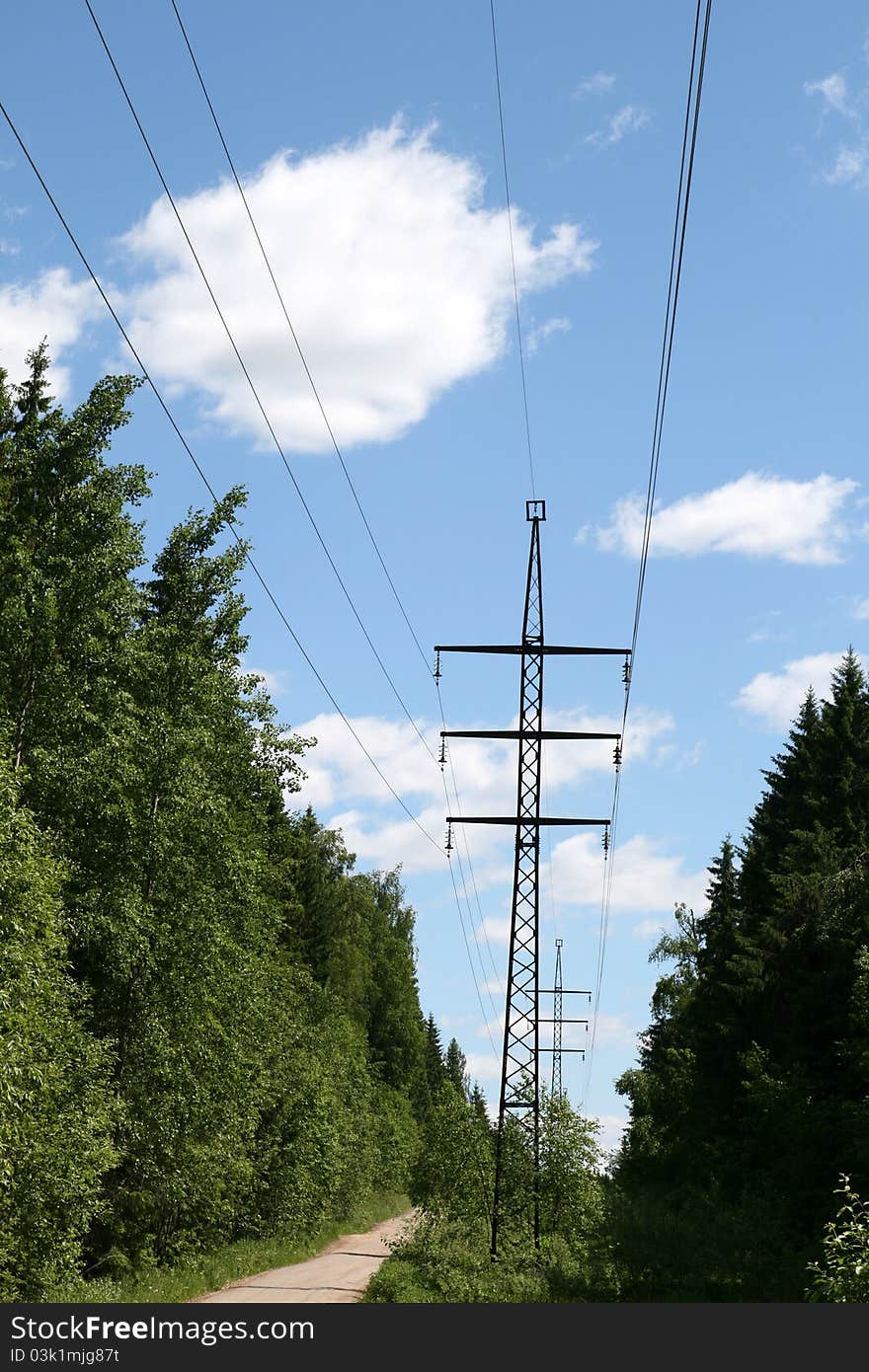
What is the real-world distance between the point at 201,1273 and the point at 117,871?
30.7 feet

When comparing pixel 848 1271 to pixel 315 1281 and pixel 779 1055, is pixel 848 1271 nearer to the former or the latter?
pixel 315 1281

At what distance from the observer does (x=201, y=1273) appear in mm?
29547

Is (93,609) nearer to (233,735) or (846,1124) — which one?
(233,735)

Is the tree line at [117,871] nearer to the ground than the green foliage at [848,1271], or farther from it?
farther from it

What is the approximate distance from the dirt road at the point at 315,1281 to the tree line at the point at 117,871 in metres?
2.48

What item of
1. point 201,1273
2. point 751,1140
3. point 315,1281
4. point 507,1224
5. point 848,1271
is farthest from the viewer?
point 751,1140

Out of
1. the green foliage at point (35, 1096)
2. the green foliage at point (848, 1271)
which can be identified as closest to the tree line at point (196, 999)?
the green foliage at point (35, 1096)

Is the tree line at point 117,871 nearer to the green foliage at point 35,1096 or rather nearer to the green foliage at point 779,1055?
the green foliage at point 35,1096

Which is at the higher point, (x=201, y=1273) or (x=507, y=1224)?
(x=507, y=1224)

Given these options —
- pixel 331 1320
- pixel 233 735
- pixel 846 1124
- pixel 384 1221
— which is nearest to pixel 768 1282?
pixel 846 1124

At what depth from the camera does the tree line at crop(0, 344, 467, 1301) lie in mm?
21641

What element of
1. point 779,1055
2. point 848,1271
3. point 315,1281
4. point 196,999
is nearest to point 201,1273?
point 315,1281

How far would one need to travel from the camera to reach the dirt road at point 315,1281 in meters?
25.4

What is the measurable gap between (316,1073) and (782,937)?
17.2 m
